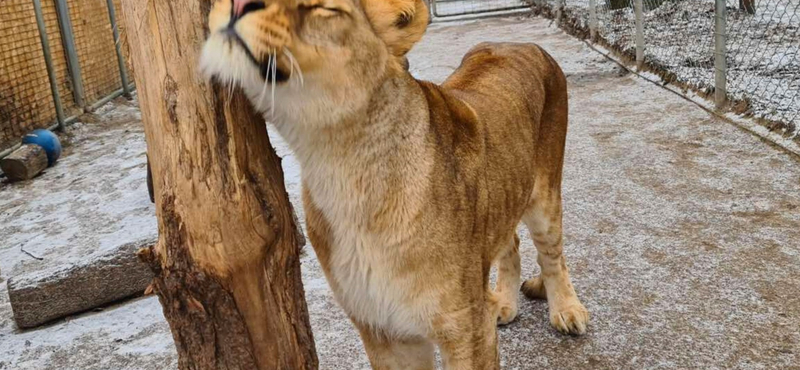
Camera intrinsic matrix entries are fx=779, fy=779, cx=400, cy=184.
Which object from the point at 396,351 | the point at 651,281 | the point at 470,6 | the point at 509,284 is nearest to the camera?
the point at 396,351

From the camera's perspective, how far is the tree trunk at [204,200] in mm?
1937

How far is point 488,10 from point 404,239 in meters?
14.3

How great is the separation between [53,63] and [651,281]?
6.91 meters

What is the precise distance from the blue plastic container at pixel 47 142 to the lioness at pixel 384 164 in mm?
5492

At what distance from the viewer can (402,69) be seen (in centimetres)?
228

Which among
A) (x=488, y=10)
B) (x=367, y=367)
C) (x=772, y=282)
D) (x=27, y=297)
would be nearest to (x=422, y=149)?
(x=367, y=367)

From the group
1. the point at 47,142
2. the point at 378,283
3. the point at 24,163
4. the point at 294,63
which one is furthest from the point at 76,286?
the point at 47,142

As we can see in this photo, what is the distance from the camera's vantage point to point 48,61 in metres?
7.94

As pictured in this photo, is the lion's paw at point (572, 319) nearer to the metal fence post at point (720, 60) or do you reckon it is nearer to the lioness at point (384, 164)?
the lioness at point (384, 164)

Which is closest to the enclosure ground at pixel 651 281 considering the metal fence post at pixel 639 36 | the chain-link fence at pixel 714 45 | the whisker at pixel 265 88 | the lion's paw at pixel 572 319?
the lion's paw at pixel 572 319

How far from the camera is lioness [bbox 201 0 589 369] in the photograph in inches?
72.1

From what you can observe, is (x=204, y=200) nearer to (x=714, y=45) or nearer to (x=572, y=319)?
(x=572, y=319)

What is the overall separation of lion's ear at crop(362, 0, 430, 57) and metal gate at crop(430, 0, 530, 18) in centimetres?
1386

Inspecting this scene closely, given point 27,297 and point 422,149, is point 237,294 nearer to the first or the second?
point 422,149
